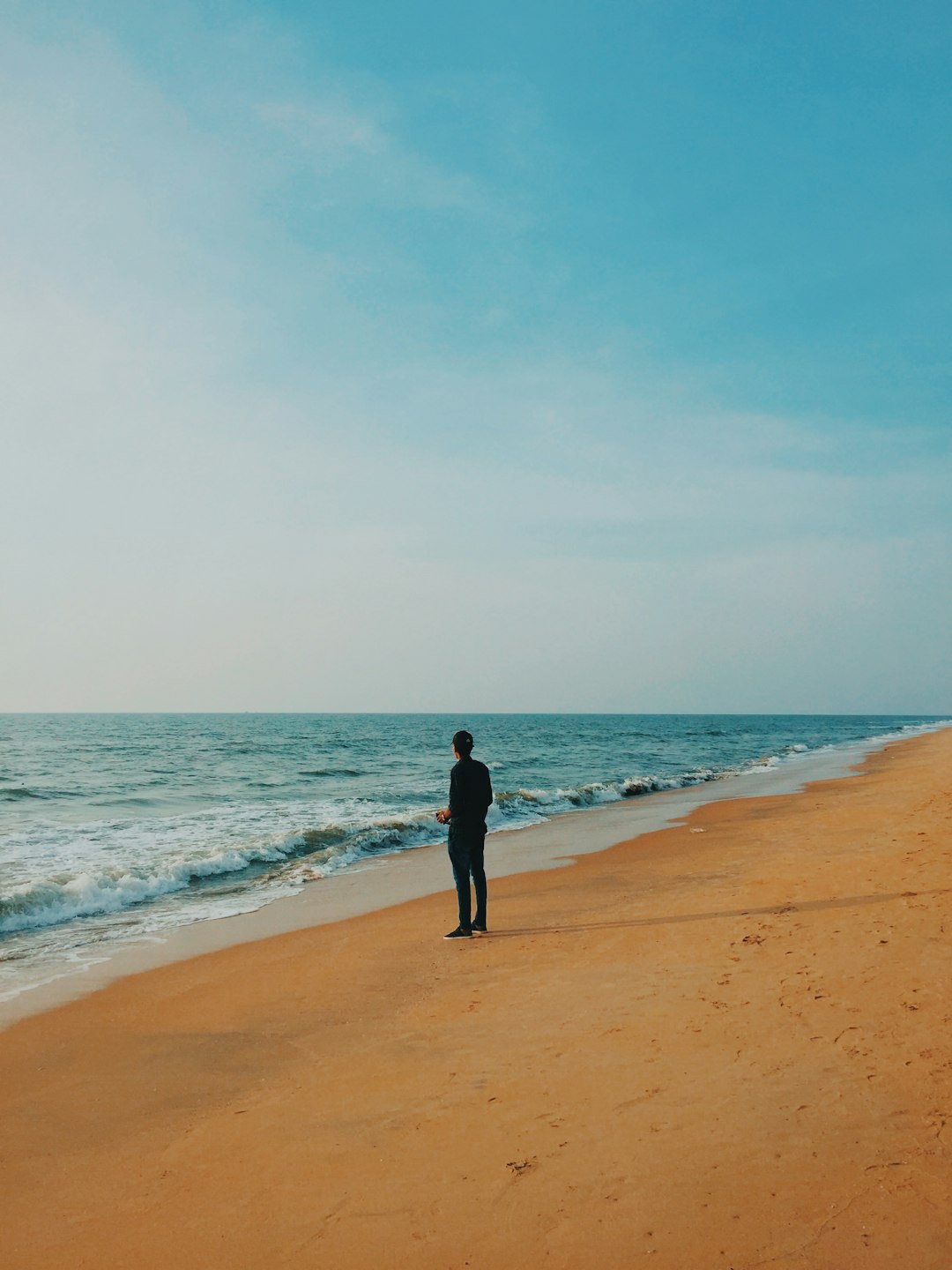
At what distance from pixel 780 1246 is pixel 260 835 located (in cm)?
1460

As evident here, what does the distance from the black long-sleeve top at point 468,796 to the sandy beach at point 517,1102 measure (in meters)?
1.23

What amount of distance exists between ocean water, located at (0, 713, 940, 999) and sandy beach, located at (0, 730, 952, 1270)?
9.09ft

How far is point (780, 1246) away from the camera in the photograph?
9.63ft

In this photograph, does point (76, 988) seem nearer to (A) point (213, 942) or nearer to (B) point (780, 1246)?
(A) point (213, 942)

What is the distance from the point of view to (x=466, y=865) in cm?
830

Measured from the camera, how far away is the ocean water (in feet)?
33.7

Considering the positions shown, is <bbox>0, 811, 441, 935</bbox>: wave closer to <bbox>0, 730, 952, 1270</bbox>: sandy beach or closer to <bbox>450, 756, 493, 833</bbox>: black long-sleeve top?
<bbox>0, 730, 952, 1270</bbox>: sandy beach

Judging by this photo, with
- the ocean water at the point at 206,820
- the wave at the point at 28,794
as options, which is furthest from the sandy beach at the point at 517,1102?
the wave at the point at 28,794

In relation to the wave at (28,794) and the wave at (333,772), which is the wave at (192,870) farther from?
the wave at (333,772)

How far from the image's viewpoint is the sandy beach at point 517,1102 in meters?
3.17

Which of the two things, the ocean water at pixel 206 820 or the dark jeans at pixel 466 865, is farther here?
the ocean water at pixel 206 820

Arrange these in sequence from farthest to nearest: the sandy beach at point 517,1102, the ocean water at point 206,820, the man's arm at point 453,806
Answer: the ocean water at point 206,820
the man's arm at point 453,806
the sandy beach at point 517,1102

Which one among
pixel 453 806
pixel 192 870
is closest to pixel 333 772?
pixel 192 870

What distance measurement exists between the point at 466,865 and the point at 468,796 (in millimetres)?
707
